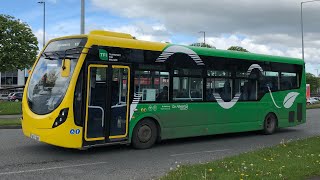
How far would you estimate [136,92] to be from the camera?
11.7 m

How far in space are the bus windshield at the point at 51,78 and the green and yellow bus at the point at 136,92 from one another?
0.03 metres

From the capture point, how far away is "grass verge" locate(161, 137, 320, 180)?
292 inches

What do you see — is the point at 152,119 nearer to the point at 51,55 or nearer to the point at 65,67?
the point at 65,67

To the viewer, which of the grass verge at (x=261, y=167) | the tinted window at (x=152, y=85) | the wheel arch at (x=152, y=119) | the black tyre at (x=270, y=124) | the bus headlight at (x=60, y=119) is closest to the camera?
the grass verge at (x=261, y=167)

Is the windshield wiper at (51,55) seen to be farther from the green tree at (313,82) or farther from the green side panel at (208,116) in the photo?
the green tree at (313,82)

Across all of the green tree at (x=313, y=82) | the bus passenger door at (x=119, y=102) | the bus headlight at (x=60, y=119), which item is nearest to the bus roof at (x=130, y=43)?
the bus passenger door at (x=119, y=102)

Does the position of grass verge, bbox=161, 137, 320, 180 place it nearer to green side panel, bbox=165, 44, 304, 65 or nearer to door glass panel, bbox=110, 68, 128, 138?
door glass panel, bbox=110, 68, 128, 138

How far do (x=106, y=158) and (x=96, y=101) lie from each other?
1.42 m

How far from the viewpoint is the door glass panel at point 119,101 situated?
36.4ft

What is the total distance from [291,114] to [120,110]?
30.0 feet

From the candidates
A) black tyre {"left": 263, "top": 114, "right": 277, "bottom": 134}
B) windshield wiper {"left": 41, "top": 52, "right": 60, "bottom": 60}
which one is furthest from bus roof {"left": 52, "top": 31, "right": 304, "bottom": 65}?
black tyre {"left": 263, "top": 114, "right": 277, "bottom": 134}

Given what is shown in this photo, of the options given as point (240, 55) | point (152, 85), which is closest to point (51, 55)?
point (152, 85)

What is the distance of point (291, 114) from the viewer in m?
17.8

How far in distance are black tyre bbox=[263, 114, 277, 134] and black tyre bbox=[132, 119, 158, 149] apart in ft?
19.0
